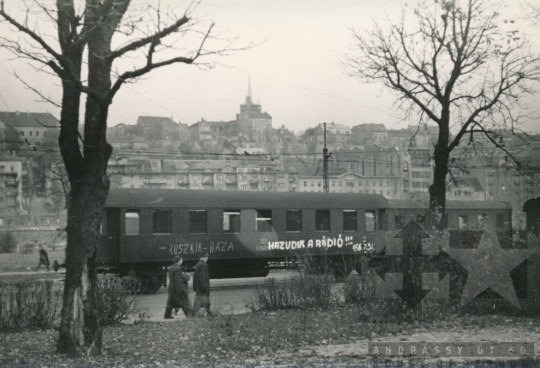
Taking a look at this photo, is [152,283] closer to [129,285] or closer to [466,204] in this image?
[129,285]

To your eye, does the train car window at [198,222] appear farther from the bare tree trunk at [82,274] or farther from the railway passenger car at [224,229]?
the bare tree trunk at [82,274]

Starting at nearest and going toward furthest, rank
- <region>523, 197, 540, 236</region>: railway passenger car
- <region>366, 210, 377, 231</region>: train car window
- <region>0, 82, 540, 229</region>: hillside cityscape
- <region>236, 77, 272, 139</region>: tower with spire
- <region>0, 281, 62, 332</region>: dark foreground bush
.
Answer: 1. <region>0, 281, 62, 332</region>: dark foreground bush
2. <region>366, 210, 377, 231</region>: train car window
3. <region>523, 197, 540, 236</region>: railway passenger car
4. <region>0, 82, 540, 229</region>: hillside cityscape
5. <region>236, 77, 272, 139</region>: tower with spire

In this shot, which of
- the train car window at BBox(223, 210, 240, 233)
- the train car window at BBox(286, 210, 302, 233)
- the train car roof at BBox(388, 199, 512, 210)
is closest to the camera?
the train car window at BBox(223, 210, 240, 233)

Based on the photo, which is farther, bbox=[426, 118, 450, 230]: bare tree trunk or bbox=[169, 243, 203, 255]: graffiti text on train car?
bbox=[426, 118, 450, 230]: bare tree trunk

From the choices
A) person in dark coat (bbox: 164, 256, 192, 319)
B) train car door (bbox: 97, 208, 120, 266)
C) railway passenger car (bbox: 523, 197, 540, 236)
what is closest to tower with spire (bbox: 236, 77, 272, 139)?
railway passenger car (bbox: 523, 197, 540, 236)

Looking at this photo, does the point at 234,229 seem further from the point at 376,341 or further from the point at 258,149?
the point at 258,149

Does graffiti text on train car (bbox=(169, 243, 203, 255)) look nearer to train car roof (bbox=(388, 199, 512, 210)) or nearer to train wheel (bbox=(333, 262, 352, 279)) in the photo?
train wheel (bbox=(333, 262, 352, 279))

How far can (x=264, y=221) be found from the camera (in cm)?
2155

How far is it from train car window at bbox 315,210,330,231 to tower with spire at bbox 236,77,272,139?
358 ft

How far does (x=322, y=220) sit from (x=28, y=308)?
45.6ft

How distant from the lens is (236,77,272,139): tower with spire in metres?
134

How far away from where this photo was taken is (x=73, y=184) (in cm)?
855

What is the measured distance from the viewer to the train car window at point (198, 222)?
2017 centimetres

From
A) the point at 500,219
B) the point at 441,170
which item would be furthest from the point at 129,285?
the point at 500,219
